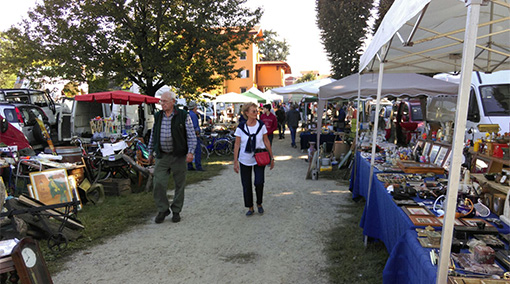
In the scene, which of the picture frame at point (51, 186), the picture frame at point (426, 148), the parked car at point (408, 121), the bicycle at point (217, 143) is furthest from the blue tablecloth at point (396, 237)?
the bicycle at point (217, 143)

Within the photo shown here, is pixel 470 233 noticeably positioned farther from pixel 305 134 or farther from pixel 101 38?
pixel 101 38

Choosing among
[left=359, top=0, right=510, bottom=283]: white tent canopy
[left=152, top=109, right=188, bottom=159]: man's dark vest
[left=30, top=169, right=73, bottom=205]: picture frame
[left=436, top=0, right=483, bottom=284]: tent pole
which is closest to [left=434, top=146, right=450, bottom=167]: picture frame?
[left=359, top=0, right=510, bottom=283]: white tent canopy

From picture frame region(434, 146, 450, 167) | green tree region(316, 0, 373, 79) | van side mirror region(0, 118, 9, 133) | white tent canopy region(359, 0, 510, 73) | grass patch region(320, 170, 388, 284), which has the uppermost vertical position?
green tree region(316, 0, 373, 79)

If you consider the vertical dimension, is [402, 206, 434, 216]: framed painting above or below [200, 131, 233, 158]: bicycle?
above

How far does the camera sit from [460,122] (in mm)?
1662

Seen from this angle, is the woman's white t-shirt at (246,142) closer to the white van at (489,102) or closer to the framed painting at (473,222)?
the framed painting at (473,222)

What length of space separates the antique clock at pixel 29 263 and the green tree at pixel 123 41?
10.6 meters

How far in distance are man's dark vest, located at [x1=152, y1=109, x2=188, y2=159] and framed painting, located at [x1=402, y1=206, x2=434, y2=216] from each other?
10.0 ft

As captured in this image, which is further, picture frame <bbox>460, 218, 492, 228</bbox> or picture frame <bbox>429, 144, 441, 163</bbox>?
picture frame <bbox>429, 144, 441, 163</bbox>

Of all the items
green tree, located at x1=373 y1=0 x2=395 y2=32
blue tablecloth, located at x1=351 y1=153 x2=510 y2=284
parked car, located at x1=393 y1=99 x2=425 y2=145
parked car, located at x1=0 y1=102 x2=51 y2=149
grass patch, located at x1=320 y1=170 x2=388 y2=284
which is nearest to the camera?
blue tablecloth, located at x1=351 y1=153 x2=510 y2=284

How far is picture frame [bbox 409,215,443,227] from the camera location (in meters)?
2.44

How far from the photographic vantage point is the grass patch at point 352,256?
3273 millimetres

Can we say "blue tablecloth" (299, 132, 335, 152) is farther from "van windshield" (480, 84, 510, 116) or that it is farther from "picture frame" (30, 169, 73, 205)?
"picture frame" (30, 169, 73, 205)

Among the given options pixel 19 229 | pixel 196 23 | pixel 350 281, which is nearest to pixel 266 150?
pixel 350 281
